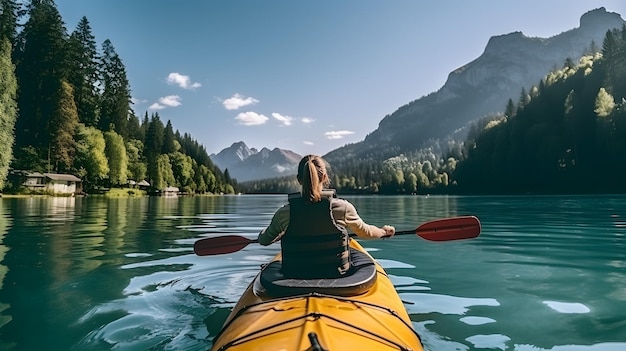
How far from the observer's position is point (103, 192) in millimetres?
64438

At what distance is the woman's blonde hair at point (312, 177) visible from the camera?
15.0ft

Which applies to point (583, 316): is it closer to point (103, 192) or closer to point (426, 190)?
point (103, 192)

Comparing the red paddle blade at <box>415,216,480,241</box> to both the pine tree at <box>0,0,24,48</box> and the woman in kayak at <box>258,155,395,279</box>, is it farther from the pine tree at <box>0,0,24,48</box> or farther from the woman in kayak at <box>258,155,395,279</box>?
the pine tree at <box>0,0,24,48</box>

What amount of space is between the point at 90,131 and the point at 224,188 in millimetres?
77454

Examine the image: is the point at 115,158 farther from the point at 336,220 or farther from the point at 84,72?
the point at 336,220

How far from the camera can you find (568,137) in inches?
3007

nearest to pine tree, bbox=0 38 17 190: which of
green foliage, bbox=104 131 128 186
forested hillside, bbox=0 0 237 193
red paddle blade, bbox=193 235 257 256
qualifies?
forested hillside, bbox=0 0 237 193

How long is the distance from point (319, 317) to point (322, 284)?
2.81ft

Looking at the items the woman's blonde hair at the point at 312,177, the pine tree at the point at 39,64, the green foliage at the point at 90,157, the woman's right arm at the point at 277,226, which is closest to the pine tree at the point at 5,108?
the green foliage at the point at 90,157

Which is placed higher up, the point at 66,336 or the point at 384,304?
the point at 384,304

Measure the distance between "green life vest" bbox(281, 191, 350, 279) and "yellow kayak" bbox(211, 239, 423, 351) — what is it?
18 centimetres

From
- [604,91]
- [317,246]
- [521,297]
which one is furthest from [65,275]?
[604,91]

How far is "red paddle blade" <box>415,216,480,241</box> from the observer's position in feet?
24.8

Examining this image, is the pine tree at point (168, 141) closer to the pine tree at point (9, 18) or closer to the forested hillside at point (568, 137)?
the pine tree at point (9, 18)
